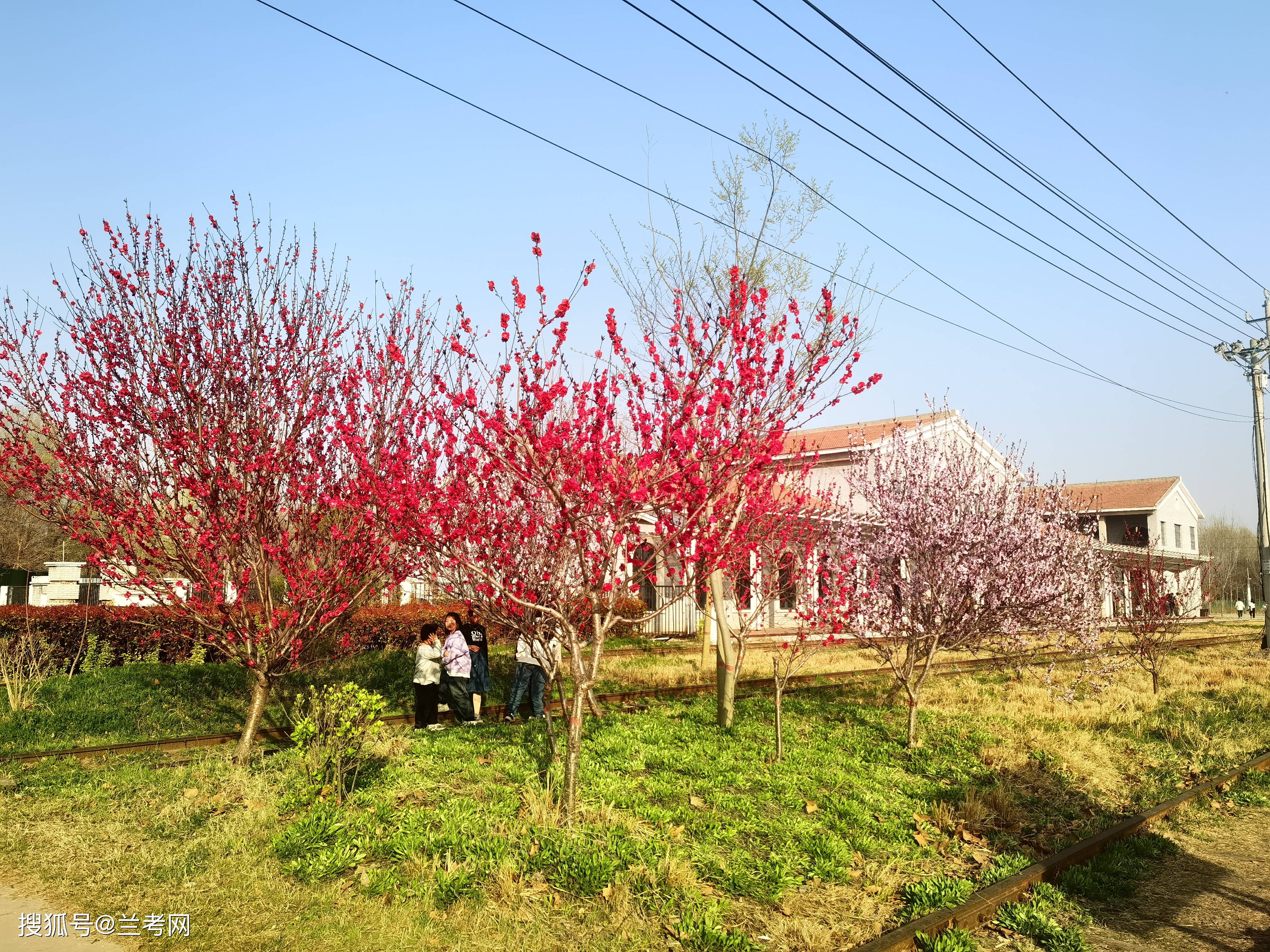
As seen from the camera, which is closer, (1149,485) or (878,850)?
(878,850)

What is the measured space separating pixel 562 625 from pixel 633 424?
6.09 ft

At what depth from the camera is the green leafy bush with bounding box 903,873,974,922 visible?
20.4ft

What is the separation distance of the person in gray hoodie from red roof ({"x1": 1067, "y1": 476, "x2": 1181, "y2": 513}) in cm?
4450

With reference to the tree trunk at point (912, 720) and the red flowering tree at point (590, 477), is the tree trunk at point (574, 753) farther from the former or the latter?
the tree trunk at point (912, 720)

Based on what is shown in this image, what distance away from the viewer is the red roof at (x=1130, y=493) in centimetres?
4962

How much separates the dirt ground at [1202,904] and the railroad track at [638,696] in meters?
6.57

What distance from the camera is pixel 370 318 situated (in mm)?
10094

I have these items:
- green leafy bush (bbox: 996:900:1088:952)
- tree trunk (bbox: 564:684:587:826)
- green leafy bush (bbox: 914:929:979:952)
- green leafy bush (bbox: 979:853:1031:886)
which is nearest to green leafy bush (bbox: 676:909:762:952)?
green leafy bush (bbox: 914:929:979:952)

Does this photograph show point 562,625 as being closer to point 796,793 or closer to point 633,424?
point 633,424

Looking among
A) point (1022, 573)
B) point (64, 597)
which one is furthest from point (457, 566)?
point (64, 597)

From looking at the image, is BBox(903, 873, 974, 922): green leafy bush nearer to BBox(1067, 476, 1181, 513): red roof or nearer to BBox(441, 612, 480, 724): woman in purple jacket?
BBox(441, 612, 480, 724): woman in purple jacket

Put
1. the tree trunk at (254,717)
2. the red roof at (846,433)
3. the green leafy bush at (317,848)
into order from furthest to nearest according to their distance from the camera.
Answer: the red roof at (846,433) → the tree trunk at (254,717) → the green leafy bush at (317,848)

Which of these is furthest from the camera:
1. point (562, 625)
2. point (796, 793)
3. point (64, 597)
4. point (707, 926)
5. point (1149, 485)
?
point (1149, 485)

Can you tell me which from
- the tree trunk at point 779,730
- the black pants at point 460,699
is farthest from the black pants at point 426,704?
the tree trunk at point 779,730
